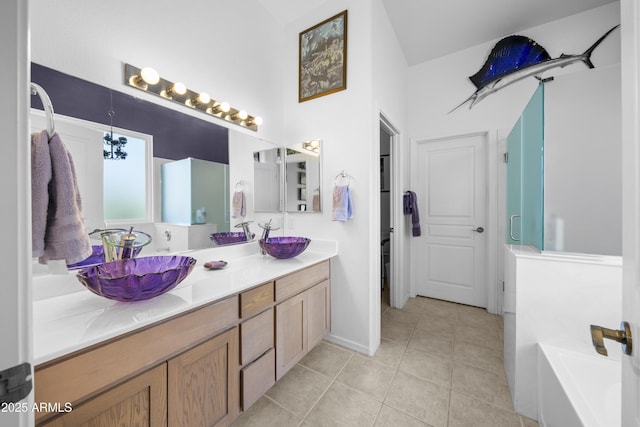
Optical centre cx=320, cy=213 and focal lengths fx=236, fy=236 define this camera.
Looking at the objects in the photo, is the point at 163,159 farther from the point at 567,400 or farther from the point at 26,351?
the point at 567,400

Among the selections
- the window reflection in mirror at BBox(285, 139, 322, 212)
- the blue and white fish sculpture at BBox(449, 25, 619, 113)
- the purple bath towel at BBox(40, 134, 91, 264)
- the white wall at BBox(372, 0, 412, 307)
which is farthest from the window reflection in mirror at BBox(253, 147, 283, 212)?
the blue and white fish sculpture at BBox(449, 25, 619, 113)

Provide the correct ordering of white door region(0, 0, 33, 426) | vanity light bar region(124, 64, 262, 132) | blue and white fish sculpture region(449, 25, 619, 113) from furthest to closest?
blue and white fish sculpture region(449, 25, 619, 113) < vanity light bar region(124, 64, 262, 132) < white door region(0, 0, 33, 426)

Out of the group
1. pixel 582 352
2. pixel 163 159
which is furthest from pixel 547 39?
pixel 163 159

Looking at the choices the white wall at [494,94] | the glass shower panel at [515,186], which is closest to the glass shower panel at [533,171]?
the glass shower panel at [515,186]

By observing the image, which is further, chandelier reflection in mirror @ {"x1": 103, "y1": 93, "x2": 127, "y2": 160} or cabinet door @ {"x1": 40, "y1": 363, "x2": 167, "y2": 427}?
chandelier reflection in mirror @ {"x1": 103, "y1": 93, "x2": 127, "y2": 160}

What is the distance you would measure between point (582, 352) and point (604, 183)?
103cm

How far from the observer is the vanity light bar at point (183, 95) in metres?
1.34

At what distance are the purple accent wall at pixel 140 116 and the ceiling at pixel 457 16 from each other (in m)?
1.40

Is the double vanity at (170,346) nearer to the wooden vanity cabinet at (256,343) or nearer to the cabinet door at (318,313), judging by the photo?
the wooden vanity cabinet at (256,343)

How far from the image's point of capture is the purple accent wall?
Answer: 1088 mm

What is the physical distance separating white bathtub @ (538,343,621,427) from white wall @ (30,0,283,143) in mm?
2497

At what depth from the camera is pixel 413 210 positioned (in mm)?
2980

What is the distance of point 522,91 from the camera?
8.38 feet

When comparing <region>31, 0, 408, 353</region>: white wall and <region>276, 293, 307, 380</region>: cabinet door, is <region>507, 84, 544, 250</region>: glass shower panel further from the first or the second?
<region>276, 293, 307, 380</region>: cabinet door
